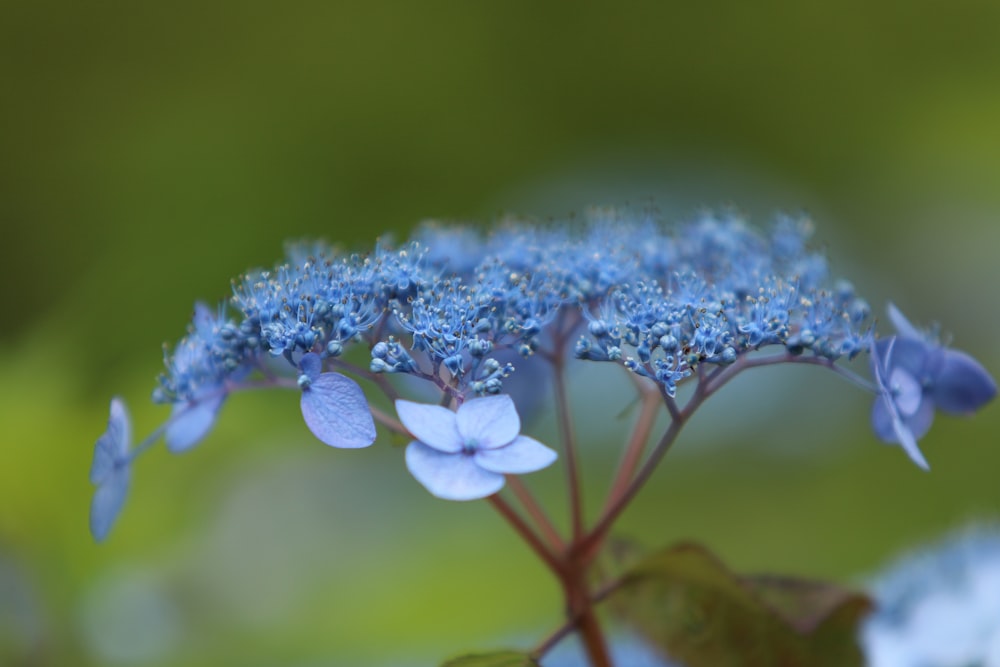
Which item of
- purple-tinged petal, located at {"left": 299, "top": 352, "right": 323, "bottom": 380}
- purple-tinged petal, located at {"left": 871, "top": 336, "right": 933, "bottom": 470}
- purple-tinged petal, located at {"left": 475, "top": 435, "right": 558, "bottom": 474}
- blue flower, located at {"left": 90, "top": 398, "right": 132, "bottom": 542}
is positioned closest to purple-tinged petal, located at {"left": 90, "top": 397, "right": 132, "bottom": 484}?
blue flower, located at {"left": 90, "top": 398, "right": 132, "bottom": 542}

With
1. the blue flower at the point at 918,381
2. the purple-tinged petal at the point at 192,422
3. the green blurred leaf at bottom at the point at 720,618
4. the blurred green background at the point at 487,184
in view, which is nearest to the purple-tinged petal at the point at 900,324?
the blue flower at the point at 918,381

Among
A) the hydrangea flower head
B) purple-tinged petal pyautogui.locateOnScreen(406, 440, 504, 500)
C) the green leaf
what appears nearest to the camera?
purple-tinged petal pyautogui.locateOnScreen(406, 440, 504, 500)

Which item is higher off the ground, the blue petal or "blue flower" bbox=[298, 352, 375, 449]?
the blue petal

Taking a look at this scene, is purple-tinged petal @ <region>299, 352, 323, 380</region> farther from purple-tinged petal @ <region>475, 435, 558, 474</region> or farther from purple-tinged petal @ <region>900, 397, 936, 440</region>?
purple-tinged petal @ <region>900, 397, 936, 440</region>

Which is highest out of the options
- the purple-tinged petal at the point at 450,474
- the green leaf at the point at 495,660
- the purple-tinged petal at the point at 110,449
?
the purple-tinged petal at the point at 110,449

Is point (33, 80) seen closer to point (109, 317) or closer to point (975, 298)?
point (109, 317)

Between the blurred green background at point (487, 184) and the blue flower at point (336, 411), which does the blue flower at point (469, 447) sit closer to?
the blue flower at point (336, 411)
